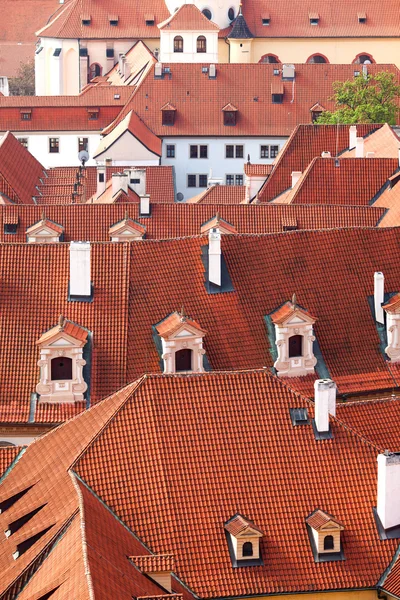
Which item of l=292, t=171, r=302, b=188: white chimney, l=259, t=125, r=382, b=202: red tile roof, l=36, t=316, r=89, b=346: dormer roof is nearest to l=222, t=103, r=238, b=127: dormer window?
l=259, t=125, r=382, b=202: red tile roof

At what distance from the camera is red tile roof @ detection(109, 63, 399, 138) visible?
138 metres

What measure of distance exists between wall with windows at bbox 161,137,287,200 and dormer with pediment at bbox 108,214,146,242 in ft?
166

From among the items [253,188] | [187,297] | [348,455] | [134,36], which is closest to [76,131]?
[134,36]

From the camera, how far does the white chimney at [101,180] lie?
104 m

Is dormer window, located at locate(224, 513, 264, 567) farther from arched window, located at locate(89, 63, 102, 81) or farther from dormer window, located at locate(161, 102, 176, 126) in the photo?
arched window, located at locate(89, 63, 102, 81)

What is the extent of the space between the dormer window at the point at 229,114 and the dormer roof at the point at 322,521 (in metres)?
87.5

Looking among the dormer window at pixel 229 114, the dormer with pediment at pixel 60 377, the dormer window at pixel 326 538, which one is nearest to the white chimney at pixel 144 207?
the dormer with pediment at pixel 60 377

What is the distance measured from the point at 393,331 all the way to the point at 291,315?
4.06 m

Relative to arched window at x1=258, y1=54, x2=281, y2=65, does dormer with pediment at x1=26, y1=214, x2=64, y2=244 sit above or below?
below

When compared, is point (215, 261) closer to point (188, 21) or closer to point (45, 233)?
point (45, 233)

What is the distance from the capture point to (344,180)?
300 ft

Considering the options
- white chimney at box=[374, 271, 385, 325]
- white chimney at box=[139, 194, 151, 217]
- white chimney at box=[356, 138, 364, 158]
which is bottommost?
white chimney at box=[374, 271, 385, 325]

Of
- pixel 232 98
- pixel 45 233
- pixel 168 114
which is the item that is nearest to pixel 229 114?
pixel 232 98

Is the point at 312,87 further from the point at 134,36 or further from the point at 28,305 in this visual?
the point at 28,305
